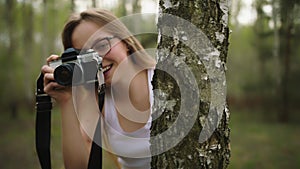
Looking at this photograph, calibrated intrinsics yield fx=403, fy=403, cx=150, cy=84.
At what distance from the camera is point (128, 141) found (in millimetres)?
2033

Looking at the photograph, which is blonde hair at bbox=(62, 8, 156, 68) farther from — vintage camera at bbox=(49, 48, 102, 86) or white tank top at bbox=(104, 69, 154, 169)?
vintage camera at bbox=(49, 48, 102, 86)

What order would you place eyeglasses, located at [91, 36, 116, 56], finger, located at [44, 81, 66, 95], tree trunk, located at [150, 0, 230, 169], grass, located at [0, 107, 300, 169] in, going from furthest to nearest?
1. grass, located at [0, 107, 300, 169]
2. eyeglasses, located at [91, 36, 116, 56]
3. finger, located at [44, 81, 66, 95]
4. tree trunk, located at [150, 0, 230, 169]

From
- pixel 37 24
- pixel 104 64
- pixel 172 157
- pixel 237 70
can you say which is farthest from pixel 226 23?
pixel 37 24

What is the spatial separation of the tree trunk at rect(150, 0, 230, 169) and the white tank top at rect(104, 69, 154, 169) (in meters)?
0.52

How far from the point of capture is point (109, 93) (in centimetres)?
208

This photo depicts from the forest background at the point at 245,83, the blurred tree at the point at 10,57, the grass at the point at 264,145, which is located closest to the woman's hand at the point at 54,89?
the forest background at the point at 245,83

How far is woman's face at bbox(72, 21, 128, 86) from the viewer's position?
6.41 feet

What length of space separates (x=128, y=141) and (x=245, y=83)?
1483cm

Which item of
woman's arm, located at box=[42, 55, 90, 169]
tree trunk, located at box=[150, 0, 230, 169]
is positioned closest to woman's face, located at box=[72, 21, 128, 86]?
woman's arm, located at box=[42, 55, 90, 169]

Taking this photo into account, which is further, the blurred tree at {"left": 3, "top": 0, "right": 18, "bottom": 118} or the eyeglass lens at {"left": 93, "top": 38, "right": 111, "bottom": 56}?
the blurred tree at {"left": 3, "top": 0, "right": 18, "bottom": 118}

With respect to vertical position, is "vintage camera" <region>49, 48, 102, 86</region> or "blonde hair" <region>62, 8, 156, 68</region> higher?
"blonde hair" <region>62, 8, 156, 68</region>

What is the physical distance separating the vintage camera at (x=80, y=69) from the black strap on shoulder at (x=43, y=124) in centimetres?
16

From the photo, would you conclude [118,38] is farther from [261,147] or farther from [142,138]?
A: [261,147]

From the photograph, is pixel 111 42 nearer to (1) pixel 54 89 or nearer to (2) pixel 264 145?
(1) pixel 54 89
